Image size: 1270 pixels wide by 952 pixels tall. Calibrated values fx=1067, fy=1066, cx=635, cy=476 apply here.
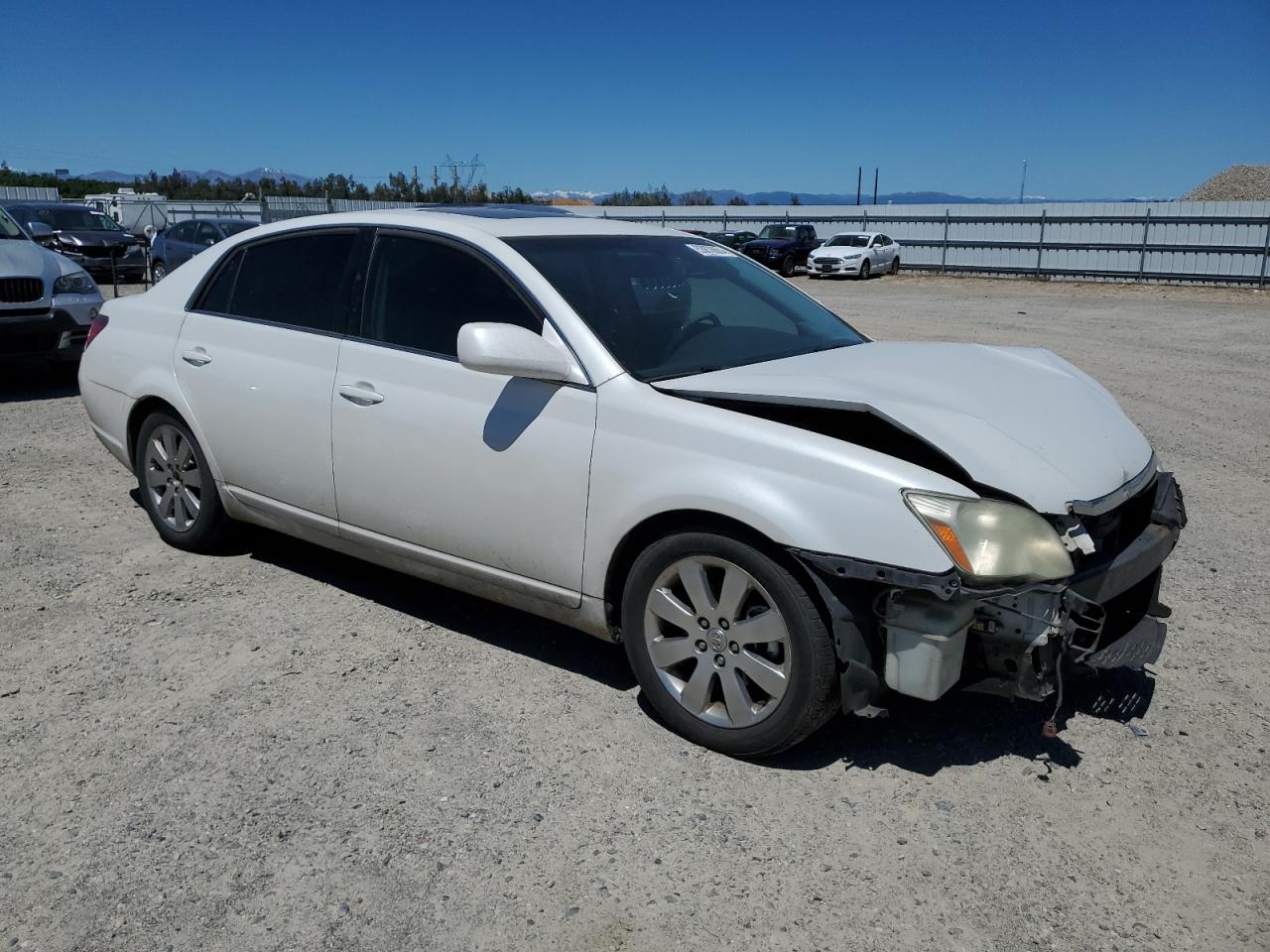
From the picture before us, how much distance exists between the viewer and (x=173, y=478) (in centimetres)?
530

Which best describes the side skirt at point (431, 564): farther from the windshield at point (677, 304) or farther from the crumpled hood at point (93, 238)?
the crumpled hood at point (93, 238)

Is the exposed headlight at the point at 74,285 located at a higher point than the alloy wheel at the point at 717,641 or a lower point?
higher

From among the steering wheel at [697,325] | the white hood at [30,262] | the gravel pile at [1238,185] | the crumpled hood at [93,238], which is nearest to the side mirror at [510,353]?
the steering wheel at [697,325]

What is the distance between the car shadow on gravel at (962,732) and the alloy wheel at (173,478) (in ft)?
10.6

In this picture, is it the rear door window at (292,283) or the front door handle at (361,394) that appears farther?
the rear door window at (292,283)

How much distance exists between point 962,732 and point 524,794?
154 centimetres

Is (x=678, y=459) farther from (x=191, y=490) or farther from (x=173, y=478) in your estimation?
(x=173, y=478)

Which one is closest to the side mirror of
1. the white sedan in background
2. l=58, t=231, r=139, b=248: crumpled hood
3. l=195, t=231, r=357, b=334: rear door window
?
l=195, t=231, r=357, b=334: rear door window

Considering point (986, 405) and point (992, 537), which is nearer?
point (992, 537)

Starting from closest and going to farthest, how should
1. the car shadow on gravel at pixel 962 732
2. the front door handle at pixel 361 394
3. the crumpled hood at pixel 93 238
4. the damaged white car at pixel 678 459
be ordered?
the damaged white car at pixel 678 459, the car shadow on gravel at pixel 962 732, the front door handle at pixel 361 394, the crumpled hood at pixel 93 238

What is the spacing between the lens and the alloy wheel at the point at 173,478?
204 inches

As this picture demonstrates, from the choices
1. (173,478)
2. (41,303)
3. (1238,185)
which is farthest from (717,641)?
(1238,185)

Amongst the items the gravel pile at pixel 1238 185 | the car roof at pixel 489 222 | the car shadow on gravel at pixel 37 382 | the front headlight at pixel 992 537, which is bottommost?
the car shadow on gravel at pixel 37 382

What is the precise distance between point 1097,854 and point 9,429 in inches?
334
